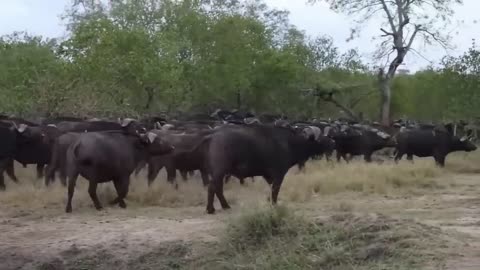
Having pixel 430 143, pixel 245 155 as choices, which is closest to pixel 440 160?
pixel 430 143

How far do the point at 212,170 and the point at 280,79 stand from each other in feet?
102

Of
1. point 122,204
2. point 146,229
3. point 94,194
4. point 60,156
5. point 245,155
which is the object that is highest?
point 245,155

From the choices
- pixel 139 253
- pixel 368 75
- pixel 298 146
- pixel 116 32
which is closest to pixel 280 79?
pixel 368 75

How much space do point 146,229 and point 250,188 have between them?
19.0ft

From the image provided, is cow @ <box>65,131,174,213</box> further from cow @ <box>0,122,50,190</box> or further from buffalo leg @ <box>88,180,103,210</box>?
cow @ <box>0,122,50,190</box>

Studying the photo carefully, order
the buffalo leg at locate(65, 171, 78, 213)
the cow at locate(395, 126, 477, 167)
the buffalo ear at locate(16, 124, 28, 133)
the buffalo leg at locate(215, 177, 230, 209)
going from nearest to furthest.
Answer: the buffalo leg at locate(215, 177, 230, 209) → the buffalo leg at locate(65, 171, 78, 213) → the buffalo ear at locate(16, 124, 28, 133) → the cow at locate(395, 126, 477, 167)

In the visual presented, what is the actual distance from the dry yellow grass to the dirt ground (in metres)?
0.20

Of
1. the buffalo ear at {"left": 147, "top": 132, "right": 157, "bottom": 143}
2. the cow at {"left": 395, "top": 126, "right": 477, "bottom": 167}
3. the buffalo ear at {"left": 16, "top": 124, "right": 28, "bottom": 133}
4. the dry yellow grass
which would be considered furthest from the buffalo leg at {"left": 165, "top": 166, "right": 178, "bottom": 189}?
the cow at {"left": 395, "top": 126, "right": 477, "bottom": 167}

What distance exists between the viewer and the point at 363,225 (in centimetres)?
1105

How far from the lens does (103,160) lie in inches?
571

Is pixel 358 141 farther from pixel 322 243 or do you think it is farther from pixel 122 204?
pixel 322 243

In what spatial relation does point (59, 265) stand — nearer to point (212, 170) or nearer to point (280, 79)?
point (212, 170)

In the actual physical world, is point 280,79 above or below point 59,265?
above

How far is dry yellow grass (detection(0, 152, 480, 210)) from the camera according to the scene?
1565 cm
